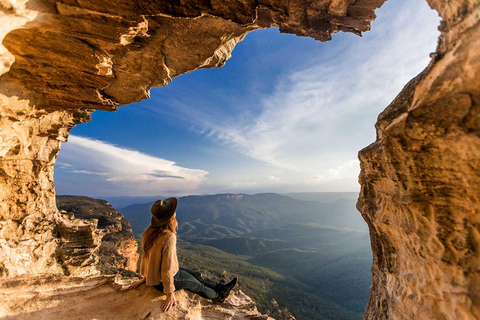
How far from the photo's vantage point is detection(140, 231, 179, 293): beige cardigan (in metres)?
3.16

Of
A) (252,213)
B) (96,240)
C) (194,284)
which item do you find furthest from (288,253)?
(252,213)

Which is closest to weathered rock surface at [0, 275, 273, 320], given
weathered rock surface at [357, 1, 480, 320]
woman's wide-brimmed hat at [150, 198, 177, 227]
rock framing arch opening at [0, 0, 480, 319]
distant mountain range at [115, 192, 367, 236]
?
woman's wide-brimmed hat at [150, 198, 177, 227]

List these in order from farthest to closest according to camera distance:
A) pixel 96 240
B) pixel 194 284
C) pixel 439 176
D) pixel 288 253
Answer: pixel 288 253, pixel 96 240, pixel 194 284, pixel 439 176

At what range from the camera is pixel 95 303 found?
3535 millimetres

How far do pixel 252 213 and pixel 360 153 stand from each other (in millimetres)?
179656

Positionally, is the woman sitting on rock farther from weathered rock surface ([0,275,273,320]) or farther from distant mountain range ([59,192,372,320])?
distant mountain range ([59,192,372,320])

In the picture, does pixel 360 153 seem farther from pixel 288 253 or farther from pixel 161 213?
pixel 288 253

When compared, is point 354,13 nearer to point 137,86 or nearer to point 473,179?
point 473,179

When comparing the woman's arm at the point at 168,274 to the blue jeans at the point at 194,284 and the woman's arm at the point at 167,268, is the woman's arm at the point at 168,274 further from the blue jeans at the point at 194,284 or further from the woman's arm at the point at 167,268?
the blue jeans at the point at 194,284

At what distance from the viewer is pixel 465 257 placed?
239cm

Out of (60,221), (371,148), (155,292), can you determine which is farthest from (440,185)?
(60,221)

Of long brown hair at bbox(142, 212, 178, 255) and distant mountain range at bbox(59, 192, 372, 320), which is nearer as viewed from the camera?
long brown hair at bbox(142, 212, 178, 255)

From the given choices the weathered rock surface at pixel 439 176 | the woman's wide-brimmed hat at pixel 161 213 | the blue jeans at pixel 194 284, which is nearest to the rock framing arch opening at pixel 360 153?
the weathered rock surface at pixel 439 176

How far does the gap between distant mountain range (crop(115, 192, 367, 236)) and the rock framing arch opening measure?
141 metres
